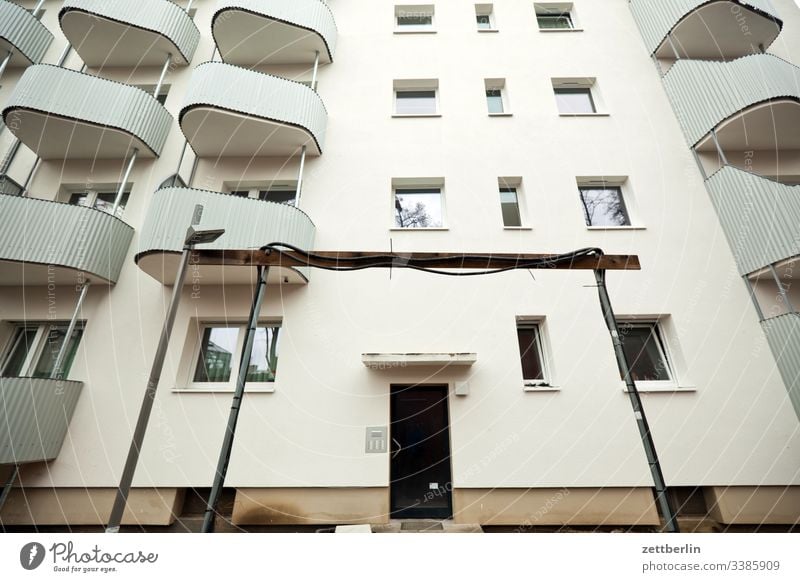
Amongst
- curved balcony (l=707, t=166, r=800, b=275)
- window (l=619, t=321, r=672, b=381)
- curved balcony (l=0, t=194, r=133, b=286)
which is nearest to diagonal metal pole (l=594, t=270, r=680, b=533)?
window (l=619, t=321, r=672, b=381)

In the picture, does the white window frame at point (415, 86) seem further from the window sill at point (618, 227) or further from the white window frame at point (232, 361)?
the white window frame at point (232, 361)

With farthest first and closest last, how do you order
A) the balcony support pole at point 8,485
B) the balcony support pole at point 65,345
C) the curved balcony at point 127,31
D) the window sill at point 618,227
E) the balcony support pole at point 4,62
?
1. the balcony support pole at point 4,62
2. the curved balcony at point 127,31
3. the window sill at point 618,227
4. the balcony support pole at point 65,345
5. the balcony support pole at point 8,485

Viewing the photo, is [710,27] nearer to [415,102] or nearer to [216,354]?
[415,102]

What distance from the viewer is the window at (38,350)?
23.2 ft

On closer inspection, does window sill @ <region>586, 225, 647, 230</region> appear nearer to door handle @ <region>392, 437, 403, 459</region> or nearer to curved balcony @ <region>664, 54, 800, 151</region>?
curved balcony @ <region>664, 54, 800, 151</region>

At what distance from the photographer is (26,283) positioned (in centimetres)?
731

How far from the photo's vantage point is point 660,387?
21.6 ft

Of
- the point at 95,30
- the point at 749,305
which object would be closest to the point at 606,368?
the point at 749,305

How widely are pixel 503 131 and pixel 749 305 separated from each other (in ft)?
20.4

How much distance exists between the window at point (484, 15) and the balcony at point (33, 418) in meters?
13.8

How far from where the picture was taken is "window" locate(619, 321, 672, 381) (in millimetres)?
6883

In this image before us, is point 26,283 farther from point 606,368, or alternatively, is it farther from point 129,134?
point 606,368

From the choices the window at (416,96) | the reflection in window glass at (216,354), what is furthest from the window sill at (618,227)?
the reflection in window glass at (216,354)

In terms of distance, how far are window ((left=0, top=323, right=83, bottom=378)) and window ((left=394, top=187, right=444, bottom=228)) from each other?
23.1 ft
